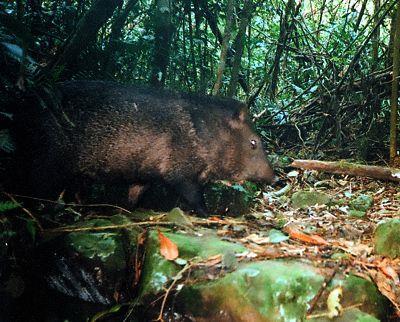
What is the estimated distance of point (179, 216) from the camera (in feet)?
11.9

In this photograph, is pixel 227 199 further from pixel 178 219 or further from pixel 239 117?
pixel 178 219

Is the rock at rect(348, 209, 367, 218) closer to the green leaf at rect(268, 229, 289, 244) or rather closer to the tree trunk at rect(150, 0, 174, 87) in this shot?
the green leaf at rect(268, 229, 289, 244)

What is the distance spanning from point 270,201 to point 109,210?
1902mm

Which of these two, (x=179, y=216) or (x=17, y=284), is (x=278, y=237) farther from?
(x=17, y=284)

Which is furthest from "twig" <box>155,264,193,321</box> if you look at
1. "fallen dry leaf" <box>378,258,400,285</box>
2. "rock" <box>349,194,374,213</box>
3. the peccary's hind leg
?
"rock" <box>349,194,374,213</box>

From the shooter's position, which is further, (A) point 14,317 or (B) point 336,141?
(B) point 336,141

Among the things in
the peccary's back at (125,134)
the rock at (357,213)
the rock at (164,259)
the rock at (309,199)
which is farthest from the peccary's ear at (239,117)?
the rock at (164,259)

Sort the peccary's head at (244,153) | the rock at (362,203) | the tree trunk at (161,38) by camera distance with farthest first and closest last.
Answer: the tree trunk at (161,38), the peccary's head at (244,153), the rock at (362,203)

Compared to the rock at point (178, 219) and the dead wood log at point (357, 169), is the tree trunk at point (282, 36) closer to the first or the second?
the dead wood log at point (357, 169)

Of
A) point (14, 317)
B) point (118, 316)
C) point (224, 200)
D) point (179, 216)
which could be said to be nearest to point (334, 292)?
point (118, 316)

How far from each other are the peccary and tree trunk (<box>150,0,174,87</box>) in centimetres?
148

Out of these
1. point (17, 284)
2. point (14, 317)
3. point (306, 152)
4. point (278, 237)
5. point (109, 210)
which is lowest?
point (14, 317)

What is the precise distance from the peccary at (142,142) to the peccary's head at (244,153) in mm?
12

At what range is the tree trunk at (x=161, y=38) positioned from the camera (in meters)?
5.57
